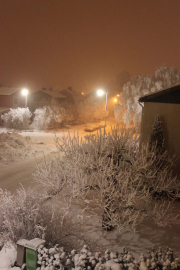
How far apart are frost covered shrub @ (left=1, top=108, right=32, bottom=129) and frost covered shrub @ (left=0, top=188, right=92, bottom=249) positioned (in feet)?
99.5

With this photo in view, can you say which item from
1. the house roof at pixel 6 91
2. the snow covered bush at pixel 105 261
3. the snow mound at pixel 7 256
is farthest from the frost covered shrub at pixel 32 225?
the house roof at pixel 6 91

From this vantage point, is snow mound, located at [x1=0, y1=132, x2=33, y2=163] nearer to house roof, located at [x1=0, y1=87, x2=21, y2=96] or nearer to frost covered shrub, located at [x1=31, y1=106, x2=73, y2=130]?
frost covered shrub, located at [x1=31, y1=106, x2=73, y2=130]

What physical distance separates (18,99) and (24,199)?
133 ft

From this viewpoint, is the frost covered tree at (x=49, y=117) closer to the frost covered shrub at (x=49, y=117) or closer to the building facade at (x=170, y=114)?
the frost covered shrub at (x=49, y=117)

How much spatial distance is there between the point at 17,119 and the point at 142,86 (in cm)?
1954

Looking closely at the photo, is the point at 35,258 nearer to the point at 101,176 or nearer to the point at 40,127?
the point at 101,176

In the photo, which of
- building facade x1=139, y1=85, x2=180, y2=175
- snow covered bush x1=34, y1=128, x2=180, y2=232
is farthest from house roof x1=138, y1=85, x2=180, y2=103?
snow covered bush x1=34, y1=128, x2=180, y2=232

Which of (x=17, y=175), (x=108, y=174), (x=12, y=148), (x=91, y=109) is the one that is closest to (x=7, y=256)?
(x=108, y=174)

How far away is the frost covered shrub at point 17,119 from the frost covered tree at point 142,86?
15.5 meters

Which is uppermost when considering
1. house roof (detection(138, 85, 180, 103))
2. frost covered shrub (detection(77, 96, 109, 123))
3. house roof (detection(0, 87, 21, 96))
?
house roof (detection(0, 87, 21, 96))

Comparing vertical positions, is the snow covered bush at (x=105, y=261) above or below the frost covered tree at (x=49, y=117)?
below

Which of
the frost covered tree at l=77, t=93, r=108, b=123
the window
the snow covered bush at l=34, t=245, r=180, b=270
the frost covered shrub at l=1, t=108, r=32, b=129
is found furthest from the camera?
the frost covered tree at l=77, t=93, r=108, b=123

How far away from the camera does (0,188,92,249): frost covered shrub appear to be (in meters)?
6.00

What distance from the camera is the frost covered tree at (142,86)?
28.8 m
